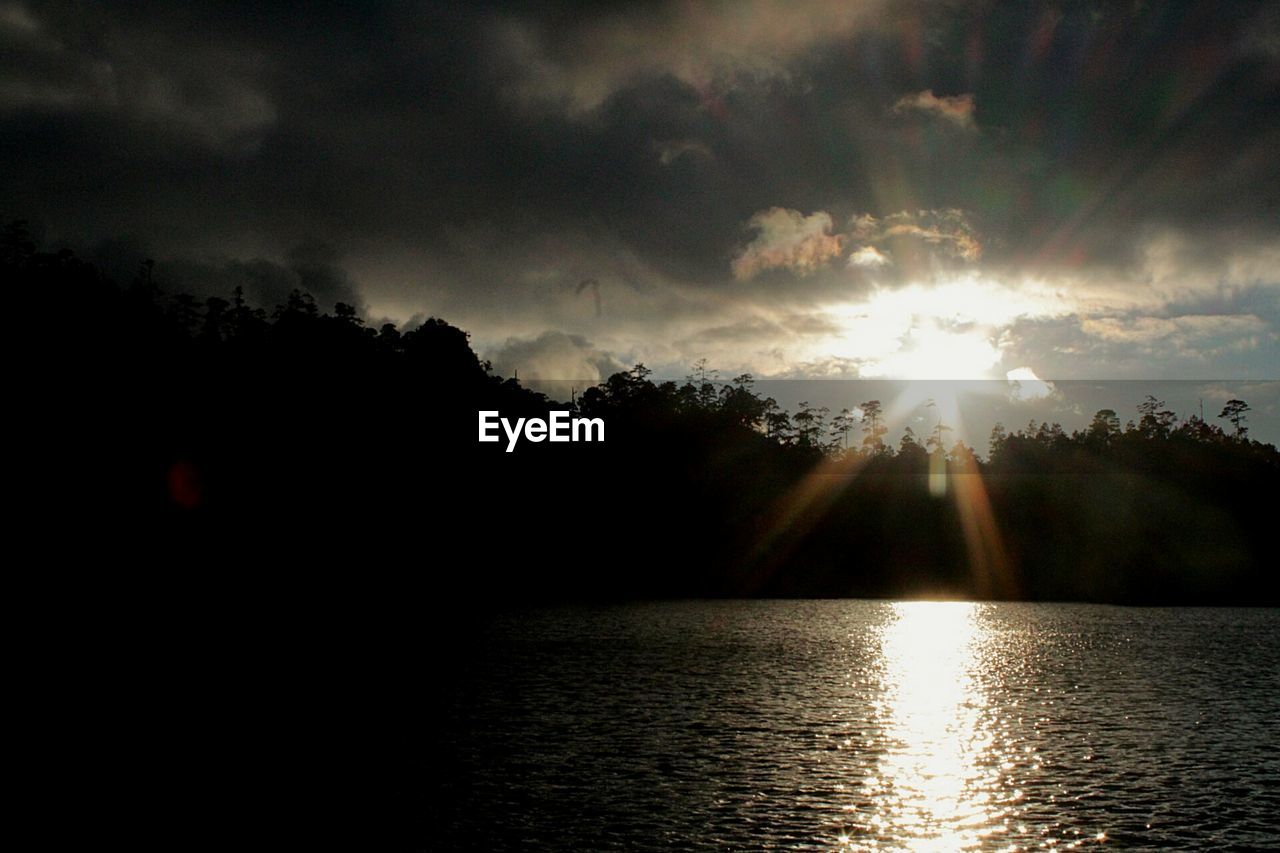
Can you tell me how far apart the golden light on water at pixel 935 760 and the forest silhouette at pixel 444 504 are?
3665cm

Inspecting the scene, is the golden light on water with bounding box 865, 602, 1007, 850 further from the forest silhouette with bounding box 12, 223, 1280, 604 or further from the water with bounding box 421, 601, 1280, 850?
the forest silhouette with bounding box 12, 223, 1280, 604

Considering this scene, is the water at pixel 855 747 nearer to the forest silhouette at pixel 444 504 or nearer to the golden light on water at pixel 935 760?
the golden light on water at pixel 935 760

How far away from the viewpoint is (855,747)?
18156mm

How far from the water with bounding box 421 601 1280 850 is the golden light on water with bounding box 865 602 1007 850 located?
0.19 ft

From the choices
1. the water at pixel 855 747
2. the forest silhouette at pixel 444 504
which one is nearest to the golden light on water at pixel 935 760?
the water at pixel 855 747

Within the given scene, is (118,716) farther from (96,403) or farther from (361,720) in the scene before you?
(96,403)

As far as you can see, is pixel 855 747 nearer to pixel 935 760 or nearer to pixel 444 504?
pixel 935 760

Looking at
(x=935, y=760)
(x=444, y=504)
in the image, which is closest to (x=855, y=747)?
(x=935, y=760)

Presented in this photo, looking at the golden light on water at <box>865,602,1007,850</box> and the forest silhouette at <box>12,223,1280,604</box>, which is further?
the forest silhouette at <box>12,223,1280,604</box>

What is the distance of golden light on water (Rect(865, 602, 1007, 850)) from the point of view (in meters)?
13.1

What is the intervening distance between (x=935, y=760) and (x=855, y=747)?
4.85 ft

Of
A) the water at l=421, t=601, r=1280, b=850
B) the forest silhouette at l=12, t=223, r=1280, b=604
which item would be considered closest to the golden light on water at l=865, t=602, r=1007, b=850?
the water at l=421, t=601, r=1280, b=850

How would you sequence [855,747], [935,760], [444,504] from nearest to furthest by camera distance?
1. [935,760]
2. [855,747]
3. [444,504]

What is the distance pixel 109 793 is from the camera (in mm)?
15180
